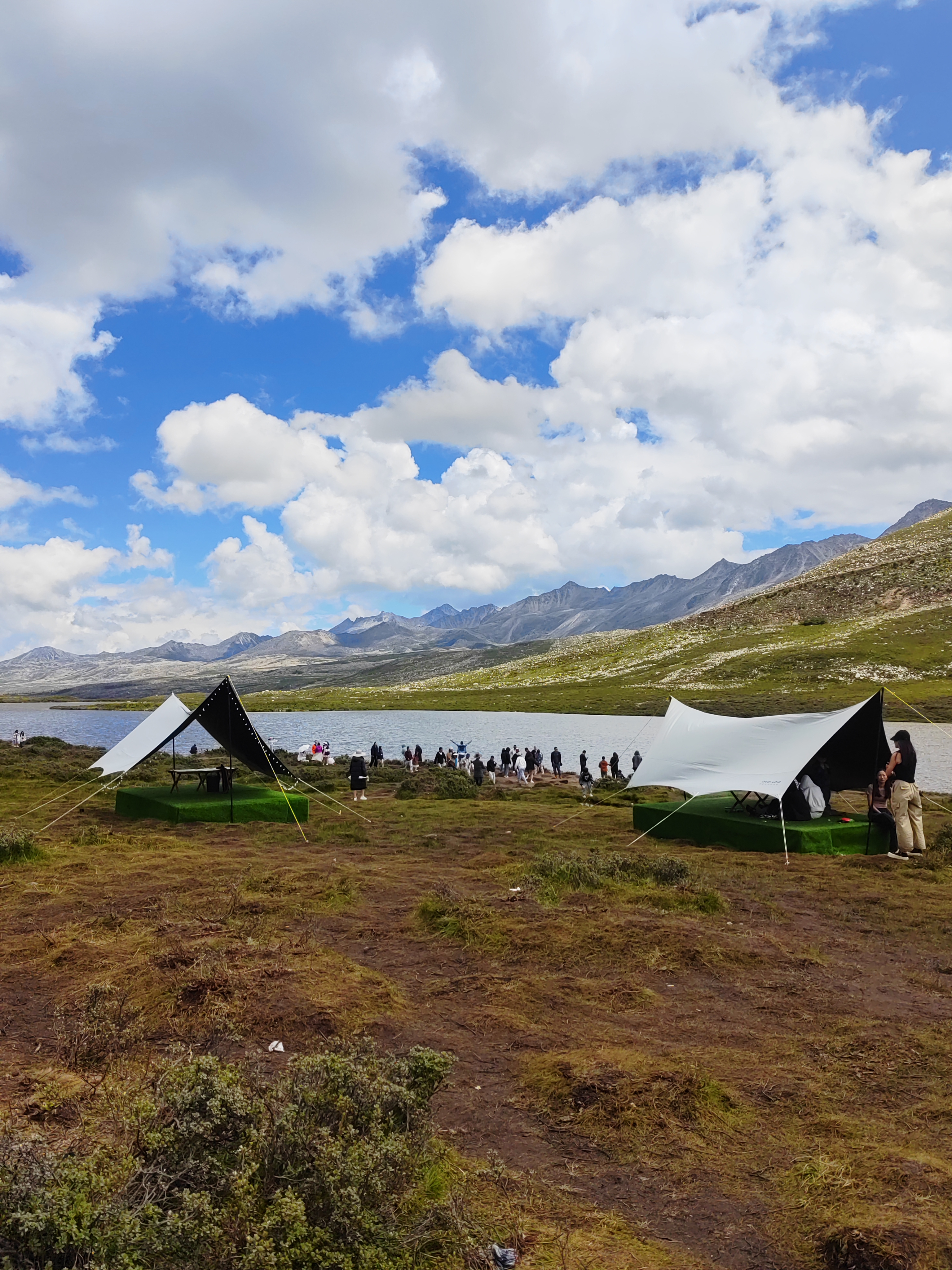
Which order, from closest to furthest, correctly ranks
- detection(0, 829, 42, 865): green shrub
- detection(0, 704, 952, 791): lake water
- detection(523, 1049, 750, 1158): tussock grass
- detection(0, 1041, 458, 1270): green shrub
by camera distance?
detection(0, 1041, 458, 1270): green shrub < detection(523, 1049, 750, 1158): tussock grass < detection(0, 829, 42, 865): green shrub < detection(0, 704, 952, 791): lake water

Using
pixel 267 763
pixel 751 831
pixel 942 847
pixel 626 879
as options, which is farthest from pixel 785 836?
pixel 267 763

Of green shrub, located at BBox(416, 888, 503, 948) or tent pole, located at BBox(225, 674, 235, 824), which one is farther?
tent pole, located at BBox(225, 674, 235, 824)

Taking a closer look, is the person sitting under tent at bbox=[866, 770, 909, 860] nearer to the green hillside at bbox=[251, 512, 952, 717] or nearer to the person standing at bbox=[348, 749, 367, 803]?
the person standing at bbox=[348, 749, 367, 803]

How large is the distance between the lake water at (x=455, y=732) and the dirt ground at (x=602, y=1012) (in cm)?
3113

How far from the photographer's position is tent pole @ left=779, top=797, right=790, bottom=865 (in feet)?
57.0

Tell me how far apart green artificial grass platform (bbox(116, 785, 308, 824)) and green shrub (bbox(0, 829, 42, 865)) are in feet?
18.7

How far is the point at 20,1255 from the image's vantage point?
138 inches

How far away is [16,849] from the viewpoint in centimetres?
1666

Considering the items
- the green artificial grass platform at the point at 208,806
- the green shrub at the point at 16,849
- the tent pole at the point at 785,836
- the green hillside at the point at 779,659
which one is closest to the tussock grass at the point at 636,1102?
the tent pole at the point at 785,836

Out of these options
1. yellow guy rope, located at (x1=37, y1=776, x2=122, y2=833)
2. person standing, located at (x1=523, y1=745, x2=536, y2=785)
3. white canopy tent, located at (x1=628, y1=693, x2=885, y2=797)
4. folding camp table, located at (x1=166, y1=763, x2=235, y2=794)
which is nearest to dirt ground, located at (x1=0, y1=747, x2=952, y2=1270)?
white canopy tent, located at (x1=628, y1=693, x2=885, y2=797)

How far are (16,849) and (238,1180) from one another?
49.9 feet

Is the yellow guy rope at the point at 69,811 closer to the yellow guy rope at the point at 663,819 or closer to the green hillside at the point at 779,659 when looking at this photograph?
the yellow guy rope at the point at 663,819

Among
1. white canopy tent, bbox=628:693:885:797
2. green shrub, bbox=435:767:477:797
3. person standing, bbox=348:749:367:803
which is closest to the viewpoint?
white canopy tent, bbox=628:693:885:797

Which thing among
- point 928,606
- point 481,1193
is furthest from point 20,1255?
point 928,606
